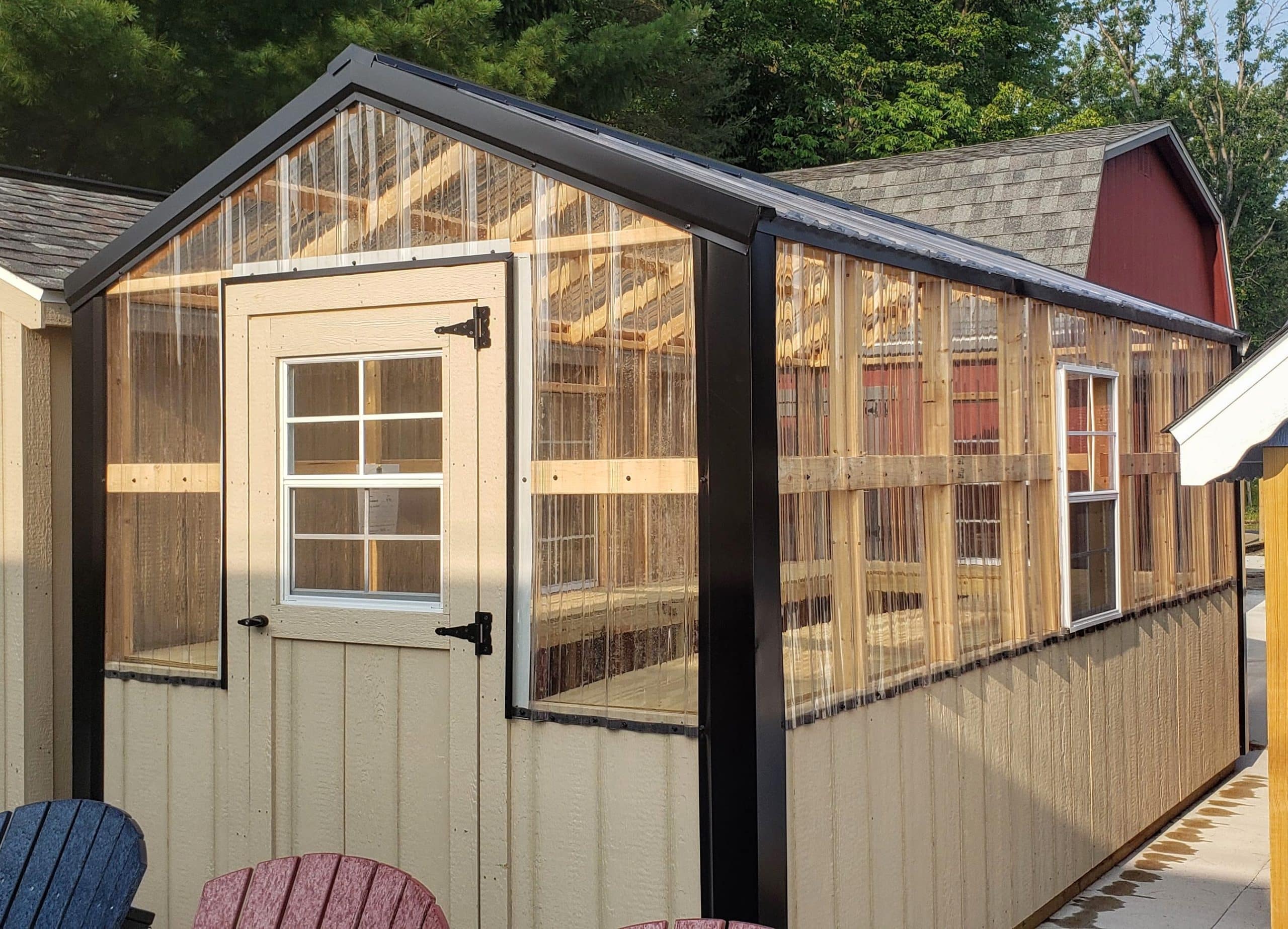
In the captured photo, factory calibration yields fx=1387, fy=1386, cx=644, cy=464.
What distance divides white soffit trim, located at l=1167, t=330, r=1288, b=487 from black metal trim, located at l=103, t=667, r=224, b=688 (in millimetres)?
3375

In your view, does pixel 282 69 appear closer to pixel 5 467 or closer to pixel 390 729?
pixel 5 467

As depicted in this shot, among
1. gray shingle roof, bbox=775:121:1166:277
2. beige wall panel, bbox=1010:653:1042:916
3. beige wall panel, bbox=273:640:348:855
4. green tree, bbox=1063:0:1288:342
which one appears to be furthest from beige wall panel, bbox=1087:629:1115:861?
green tree, bbox=1063:0:1288:342

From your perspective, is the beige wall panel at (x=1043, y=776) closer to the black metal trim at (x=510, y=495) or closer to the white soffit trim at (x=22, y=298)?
the black metal trim at (x=510, y=495)

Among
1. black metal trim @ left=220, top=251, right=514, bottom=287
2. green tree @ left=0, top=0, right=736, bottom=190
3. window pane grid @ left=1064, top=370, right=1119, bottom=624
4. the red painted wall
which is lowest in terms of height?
window pane grid @ left=1064, top=370, right=1119, bottom=624

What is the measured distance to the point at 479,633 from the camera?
14.3 feet

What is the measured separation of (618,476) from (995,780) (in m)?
2.29

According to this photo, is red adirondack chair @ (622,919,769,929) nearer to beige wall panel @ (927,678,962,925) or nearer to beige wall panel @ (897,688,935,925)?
beige wall panel @ (897,688,935,925)

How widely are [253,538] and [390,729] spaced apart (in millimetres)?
864

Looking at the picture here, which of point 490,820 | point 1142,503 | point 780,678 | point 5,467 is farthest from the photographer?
point 1142,503

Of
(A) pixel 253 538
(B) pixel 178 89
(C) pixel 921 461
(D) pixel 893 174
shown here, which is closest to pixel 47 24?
(B) pixel 178 89

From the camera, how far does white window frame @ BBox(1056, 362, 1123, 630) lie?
6.18 metres

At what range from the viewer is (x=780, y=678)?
4020 mm

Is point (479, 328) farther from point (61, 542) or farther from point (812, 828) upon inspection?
point (61, 542)

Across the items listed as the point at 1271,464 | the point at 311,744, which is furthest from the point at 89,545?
the point at 1271,464
